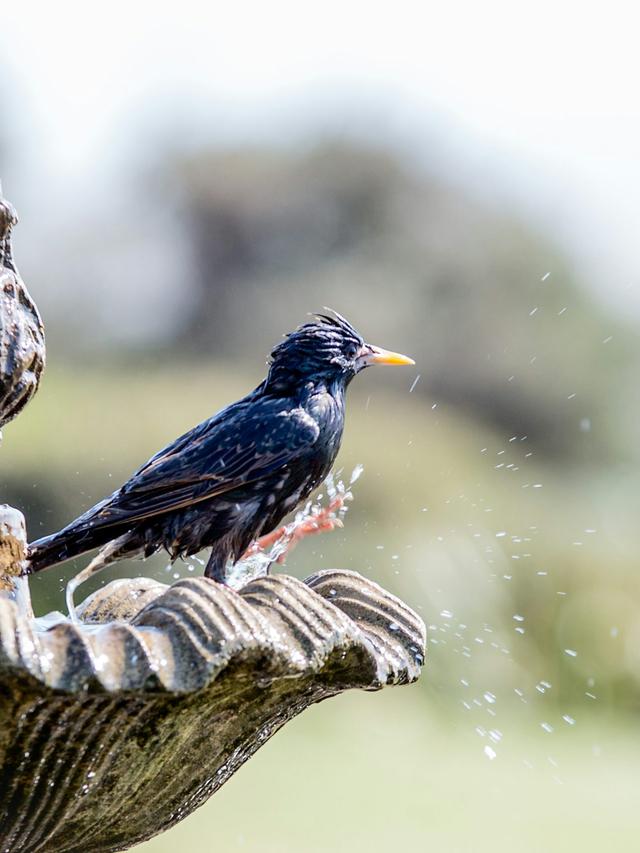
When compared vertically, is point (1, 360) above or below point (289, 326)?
above

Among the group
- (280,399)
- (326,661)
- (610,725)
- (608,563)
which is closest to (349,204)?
(608,563)

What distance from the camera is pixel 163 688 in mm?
1973

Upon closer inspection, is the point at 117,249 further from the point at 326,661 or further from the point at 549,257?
the point at 326,661

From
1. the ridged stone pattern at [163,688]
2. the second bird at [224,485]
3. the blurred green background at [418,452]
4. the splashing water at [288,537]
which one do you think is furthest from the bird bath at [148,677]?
the blurred green background at [418,452]

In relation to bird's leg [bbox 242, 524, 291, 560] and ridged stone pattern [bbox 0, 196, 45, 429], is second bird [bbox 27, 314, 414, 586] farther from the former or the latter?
ridged stone pattern [bbox 0, 196, 45, 429]

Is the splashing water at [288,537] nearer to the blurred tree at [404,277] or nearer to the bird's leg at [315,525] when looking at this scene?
the bird's leg at [315,525]

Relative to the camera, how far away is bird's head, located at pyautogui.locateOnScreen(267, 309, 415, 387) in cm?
306

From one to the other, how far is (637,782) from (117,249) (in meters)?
7.13

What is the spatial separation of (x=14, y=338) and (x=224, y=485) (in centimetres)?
65

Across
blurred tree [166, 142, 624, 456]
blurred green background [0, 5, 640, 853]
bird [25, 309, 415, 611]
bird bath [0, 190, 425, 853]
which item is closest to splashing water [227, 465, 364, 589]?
bird [25, 309, 415, 611]

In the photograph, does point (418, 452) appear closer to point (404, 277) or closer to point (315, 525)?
point (404, 277)

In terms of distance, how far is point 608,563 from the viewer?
977cm

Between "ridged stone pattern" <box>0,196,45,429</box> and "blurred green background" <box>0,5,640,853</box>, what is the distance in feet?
14.9

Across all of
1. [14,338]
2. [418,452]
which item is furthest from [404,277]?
[14,338]
